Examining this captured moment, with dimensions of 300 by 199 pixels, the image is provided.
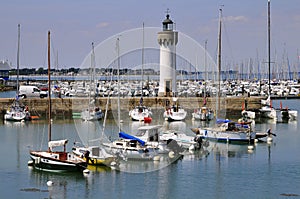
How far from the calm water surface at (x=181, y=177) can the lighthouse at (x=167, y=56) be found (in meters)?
18.6

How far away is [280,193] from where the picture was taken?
24.0m

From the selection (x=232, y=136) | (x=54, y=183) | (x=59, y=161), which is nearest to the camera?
(x=54, y=183)

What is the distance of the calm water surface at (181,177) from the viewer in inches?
944

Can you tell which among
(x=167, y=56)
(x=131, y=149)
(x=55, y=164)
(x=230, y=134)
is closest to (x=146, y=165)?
(x=131, y=149)

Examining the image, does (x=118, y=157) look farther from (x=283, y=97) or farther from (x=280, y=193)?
(x=283, y=97)

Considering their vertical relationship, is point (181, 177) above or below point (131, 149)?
below

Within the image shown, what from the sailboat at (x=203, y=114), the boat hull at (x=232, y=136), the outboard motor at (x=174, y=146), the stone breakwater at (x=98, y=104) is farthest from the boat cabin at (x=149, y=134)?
the stone breakwater at (x=98, y=104)

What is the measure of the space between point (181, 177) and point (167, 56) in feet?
92.7

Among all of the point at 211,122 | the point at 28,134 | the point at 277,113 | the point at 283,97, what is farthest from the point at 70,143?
the point at 283,97

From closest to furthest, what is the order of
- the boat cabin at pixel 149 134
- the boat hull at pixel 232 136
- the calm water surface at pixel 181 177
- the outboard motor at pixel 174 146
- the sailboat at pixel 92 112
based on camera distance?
the calm water surface at pixel 181 177
the boat cabin at pixel 149 134
the outboard motor at pixel 174 146
the boat hull at pixel 232 136
the sailboat at pixel 92 112

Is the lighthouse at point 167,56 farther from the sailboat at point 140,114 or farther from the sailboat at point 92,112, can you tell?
the sailboat at point 92,112

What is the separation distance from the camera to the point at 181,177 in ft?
87.9

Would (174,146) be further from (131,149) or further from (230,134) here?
(230,134)

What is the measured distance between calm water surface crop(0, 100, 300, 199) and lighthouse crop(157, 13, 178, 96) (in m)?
18.6
